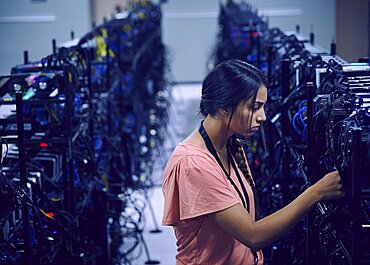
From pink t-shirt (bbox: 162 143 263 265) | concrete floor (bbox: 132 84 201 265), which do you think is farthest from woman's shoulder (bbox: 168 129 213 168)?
concrete floor (bbox: 132 84 201 265)

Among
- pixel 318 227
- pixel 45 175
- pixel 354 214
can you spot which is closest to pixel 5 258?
pixel 45 175

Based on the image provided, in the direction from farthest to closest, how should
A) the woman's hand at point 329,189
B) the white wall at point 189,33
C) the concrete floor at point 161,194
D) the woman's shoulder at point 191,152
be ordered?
the white wall at point 189,33 < the concrete floor at point 161,194 < the woman's shoulder at point 191,152 < the woman's hand at point 329,189

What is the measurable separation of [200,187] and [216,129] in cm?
20

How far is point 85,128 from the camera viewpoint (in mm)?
4145

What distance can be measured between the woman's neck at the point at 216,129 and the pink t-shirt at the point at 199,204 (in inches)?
2.6

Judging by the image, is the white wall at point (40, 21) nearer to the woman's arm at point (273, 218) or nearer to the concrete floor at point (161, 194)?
the concrete floor at point (161, 194)

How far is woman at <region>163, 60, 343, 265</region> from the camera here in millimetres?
2096

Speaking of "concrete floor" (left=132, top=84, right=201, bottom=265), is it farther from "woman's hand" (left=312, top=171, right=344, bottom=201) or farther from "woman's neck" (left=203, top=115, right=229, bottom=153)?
"woman's hand" (left=312, top=171, right=344, bottom=201)

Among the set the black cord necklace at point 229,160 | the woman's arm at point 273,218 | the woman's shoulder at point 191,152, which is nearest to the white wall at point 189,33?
the black cord necklace at point 229,160

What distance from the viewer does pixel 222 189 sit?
2141 mm

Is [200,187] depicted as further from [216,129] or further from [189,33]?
[189,33]

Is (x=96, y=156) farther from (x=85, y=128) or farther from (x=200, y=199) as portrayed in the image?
(x=200, y=199)

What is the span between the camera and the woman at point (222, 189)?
210 cm

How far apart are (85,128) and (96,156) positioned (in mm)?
395
